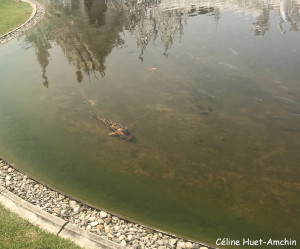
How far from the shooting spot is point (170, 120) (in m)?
12.7

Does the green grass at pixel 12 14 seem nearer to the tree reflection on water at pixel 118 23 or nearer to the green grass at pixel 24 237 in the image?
the tree reflection on water at pixel 118 23

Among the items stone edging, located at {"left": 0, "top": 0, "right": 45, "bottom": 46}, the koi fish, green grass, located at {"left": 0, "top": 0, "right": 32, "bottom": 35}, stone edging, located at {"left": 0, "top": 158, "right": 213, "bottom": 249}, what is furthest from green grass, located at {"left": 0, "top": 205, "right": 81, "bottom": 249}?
green grass, located at {"left": 0, "top": 0, "right": 32, "bottom": 35}

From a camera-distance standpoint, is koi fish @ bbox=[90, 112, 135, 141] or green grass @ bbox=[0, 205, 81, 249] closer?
green grass @ bbox=[0, 205, 81, 249]

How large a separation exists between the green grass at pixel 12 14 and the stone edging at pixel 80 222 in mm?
19906

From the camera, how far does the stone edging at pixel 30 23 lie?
2342 cm

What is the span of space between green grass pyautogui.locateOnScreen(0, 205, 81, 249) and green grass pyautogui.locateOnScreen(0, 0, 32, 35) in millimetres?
21309

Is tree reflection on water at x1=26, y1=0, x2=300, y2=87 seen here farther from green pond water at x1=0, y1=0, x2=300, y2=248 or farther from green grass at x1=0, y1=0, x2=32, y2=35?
green grass at x1=0, y1=0, x2=32, y2=35

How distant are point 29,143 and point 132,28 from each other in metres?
14.6

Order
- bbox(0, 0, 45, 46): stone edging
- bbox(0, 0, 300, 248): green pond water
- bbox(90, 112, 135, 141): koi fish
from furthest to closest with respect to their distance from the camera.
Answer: bbox(0, 0, 45, 46): stone edging → bbox(90, 112, 135, 141): koi fish → bbox(0, 0, 300, 248): green pond water

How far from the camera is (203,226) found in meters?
8.24

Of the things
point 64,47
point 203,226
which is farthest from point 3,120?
point 203,226

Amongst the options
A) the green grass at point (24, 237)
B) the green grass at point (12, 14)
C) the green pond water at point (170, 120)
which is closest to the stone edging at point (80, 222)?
the green grass at point (24, 237)

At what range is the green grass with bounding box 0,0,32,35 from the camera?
25.5m

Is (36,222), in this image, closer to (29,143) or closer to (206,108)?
(29,143)
